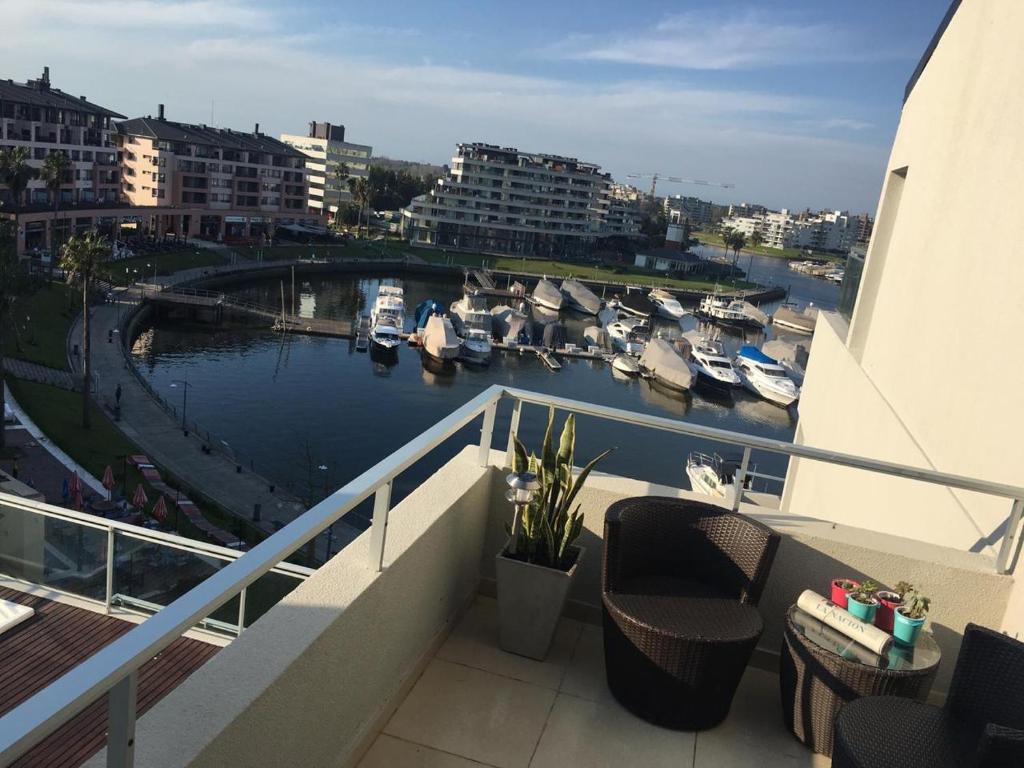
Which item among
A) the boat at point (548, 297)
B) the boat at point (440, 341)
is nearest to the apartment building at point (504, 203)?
the boat at point (548, 297)

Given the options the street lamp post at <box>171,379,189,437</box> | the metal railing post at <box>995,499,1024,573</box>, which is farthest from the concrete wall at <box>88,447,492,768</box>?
the street lamp post at <box>171,379,189,437</box>

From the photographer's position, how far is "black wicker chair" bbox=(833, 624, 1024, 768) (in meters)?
2.58

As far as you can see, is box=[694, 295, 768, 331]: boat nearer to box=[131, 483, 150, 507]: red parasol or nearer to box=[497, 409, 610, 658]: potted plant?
box=[131, 483, 150, 507]: red parasol

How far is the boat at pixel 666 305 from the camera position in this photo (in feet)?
236

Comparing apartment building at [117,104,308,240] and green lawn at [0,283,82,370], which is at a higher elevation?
apartment building at [117,104,308,240]

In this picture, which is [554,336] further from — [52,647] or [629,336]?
[52,647]

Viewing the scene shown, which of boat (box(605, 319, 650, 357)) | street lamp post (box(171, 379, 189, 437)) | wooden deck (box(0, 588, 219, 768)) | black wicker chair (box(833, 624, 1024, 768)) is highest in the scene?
black wicker chair (box(833, 624, 1024, 768))

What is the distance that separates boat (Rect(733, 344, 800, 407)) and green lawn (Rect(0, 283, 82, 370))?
3625 centimetres

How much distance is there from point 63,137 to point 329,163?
2045 inches

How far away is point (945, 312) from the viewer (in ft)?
18.4

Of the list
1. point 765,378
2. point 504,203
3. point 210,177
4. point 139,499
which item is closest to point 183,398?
point 139,499

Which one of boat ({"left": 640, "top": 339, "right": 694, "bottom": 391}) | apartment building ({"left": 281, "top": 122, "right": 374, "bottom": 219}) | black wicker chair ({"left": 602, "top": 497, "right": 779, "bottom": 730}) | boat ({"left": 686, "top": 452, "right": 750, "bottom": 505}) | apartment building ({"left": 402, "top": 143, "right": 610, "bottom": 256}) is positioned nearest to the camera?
black wicker chair ({"left": 602, "top": 497, "right": 779, "bottom": 730})

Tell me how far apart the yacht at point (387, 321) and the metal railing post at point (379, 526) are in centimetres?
4437

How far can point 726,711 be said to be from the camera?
10.9ft
